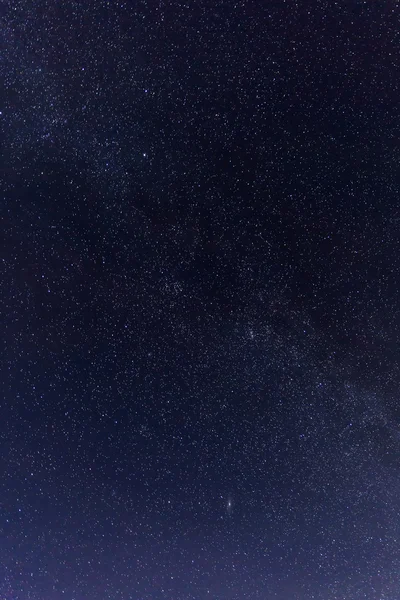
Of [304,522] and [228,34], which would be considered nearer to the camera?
[228,34]

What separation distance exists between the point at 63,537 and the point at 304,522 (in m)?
0.48

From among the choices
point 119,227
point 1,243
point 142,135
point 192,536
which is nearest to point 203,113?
point 142,135

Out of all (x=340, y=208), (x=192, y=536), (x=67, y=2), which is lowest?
(x=192, y=536)

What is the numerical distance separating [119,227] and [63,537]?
63 centimetres

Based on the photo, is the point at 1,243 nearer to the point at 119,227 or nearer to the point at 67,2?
the point at 119,227

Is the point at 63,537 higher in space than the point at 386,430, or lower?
lower

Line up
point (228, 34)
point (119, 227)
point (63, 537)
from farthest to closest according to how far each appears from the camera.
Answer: point (63, 537), point (119, 227), point (228, 34)

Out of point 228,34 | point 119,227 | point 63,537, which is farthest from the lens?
point 63,537

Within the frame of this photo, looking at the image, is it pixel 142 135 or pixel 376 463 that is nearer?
pixel 142 135

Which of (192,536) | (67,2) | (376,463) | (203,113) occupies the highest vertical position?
(67,2)

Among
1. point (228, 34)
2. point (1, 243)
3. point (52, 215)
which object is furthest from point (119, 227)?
point (228, 34)

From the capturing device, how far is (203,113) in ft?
3.05

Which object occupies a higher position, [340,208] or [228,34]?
[228,34]

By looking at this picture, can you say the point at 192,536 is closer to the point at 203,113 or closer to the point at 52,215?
the point at 52,215
